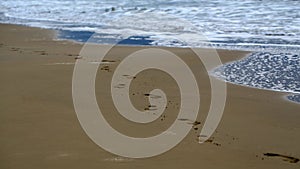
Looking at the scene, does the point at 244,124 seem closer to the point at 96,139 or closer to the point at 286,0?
the point at 96,139

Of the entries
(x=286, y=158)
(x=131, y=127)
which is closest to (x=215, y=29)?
(x=131, y=127)

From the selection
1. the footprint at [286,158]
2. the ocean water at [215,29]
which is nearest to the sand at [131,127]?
the footprint at [286,158]

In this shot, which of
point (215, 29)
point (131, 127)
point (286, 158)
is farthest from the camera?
point (215, 29)

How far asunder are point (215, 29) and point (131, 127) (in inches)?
401

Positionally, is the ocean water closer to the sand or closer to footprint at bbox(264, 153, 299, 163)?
the sand

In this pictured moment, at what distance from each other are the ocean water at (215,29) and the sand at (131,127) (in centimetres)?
108

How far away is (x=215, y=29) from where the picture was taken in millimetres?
14336

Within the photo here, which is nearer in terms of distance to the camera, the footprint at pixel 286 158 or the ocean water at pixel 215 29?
the footprint at pixel 286 158

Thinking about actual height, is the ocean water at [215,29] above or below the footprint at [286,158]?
below

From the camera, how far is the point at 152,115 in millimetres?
5102

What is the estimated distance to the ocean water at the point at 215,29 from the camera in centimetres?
818

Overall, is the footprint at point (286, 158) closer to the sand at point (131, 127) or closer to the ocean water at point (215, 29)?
the sand at point (131, 127)

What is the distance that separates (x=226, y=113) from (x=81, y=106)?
1668 millimetres

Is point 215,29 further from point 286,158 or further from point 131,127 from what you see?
point 286,158
